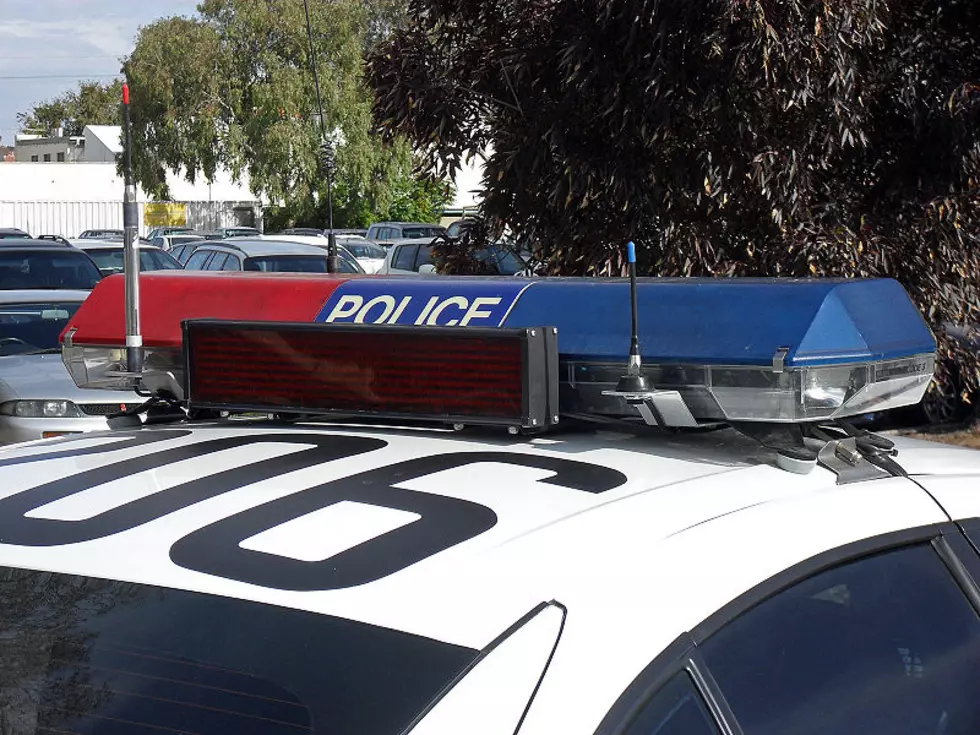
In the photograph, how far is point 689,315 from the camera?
7.14 feet

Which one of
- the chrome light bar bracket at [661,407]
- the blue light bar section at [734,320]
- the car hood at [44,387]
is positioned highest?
the blue light bar section at [734,320]

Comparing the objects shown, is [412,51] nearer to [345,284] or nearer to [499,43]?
[499,43]

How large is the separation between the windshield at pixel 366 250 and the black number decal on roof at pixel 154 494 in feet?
84.6

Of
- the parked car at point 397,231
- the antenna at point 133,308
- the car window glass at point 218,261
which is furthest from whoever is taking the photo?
the parked car at point 397,231

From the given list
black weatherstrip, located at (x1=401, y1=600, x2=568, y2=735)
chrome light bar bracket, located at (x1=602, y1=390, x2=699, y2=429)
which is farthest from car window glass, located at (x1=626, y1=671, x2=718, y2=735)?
chrome light bar bracket, located at (x1=602, y1=390, x2=699, y2=429)

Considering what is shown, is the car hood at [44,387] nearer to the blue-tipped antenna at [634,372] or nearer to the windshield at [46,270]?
the windshield at [46,270]

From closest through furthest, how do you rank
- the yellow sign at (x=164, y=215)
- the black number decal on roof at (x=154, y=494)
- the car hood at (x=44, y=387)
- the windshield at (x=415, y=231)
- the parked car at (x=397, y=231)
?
the black number decal on roof at (x=154, y=494) < the car hood at (x=44, y=387) < the windshield at (x=415, y=231) < the parked car at (x=397, y=231) < the yellow sign at (x=164, y=215)

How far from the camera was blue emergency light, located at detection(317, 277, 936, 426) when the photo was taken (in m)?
2.03

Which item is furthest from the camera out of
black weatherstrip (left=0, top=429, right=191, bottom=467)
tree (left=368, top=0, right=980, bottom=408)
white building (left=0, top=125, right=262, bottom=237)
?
white building (left=0, top=125, right=262, bottom=237)

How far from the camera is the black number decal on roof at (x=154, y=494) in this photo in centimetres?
187

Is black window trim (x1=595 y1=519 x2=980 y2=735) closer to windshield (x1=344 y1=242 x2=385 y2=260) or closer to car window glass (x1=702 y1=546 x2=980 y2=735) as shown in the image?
car window glass (x1=702 y1=546 x2=980 y2=735)

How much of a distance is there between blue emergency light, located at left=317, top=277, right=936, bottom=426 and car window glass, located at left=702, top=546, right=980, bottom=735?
0.97 feet

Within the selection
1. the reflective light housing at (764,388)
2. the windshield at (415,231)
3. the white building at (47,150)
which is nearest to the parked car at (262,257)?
the reflective light housing at (764,388)

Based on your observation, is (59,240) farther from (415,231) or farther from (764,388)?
(415,231)
